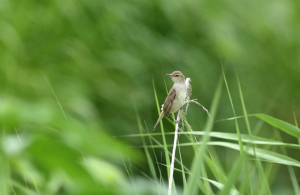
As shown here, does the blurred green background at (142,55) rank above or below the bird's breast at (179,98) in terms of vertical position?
below

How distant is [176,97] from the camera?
1.81 metres

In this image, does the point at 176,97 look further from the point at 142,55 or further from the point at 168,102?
the point at 142,55

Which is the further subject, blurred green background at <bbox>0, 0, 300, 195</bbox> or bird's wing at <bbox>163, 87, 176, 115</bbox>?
blurred green background at <bbox>0, 0, 300, 195</bbox>

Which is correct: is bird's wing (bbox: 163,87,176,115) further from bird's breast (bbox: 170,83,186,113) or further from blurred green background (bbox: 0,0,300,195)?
blurred green background (bbox: 0,0,300,195)

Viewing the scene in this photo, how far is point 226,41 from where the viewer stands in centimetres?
577

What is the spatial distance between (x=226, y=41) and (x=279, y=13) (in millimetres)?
816

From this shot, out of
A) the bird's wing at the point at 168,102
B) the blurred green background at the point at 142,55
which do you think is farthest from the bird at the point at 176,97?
the blurred green background at the point at 142,55

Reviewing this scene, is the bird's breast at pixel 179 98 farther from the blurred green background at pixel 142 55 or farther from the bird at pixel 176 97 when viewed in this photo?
the blurred green background at pixel 142 55

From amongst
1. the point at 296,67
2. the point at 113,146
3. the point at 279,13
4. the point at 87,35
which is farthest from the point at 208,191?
the point at 296,67

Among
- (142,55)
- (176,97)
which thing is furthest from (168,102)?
(142,55)

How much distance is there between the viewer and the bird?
1817 mm

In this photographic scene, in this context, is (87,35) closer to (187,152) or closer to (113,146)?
(187,152)

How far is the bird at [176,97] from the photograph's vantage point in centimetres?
182

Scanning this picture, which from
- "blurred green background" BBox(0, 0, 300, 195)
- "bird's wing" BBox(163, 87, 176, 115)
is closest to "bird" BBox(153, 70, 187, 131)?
"bird's wing" BBox(163, 87, 176, 115)
